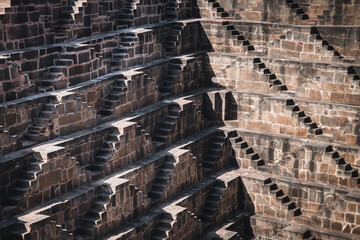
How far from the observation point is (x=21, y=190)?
71.9ft

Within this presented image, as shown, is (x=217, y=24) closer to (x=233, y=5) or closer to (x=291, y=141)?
(x=233, y=5)

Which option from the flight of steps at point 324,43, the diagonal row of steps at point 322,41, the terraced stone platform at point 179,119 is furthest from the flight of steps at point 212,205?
the flight of steps at point 324,43


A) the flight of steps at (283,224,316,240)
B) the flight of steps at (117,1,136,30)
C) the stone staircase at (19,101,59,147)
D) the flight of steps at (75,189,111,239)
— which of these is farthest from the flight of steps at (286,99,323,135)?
the stone staircase at (19,101,59,147)

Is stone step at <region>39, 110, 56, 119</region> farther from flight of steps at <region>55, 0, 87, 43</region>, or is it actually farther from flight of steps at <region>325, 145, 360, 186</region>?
flight of steps at <region>325, 145, 360, 186</region>

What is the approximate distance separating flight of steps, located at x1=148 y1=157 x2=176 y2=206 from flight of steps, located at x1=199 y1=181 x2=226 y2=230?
7.68ft

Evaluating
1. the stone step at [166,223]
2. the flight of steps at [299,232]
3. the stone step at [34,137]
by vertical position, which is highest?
the stone step at [34,137]

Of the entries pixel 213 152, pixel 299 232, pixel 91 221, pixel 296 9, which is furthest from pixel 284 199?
pixel 91 221

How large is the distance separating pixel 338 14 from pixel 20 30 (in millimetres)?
12898

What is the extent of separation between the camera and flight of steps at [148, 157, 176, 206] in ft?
86.5

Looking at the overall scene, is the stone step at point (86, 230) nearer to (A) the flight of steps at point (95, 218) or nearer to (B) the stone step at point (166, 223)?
(A) the flight of steps at point (95, 218)

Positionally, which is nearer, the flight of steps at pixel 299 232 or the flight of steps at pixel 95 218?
the flight of steps at pixel 95 218

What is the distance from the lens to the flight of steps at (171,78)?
30000 mm

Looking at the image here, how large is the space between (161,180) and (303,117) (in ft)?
20.1

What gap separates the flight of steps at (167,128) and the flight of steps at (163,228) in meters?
3.09
